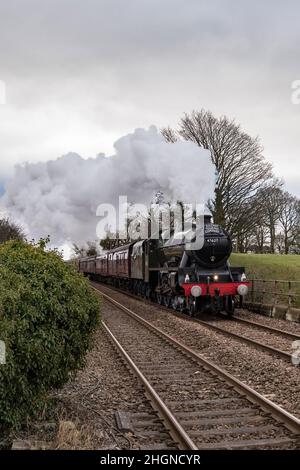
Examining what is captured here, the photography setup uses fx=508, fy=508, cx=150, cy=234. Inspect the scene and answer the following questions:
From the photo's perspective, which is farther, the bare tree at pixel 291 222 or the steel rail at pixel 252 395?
the bare tree at pixel 291 222

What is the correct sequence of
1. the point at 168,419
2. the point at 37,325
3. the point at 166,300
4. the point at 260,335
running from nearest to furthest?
the point at 37,325, the point at 168,419, the point at 260,335, the point at 166,300

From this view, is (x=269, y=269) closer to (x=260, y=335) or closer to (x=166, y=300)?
(x=166, y=300)

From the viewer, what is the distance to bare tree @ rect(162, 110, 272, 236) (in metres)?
33.2

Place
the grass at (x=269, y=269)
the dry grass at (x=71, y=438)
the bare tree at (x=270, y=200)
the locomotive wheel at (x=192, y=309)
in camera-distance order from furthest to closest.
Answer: the bare tree at (x=270, y=200) → the grass at (x=269, y=269) → the locomotive wheel at (x=192, y=309) → the dry grass at (x=71, y=438)

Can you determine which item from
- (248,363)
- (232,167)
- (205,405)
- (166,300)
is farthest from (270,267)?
(205,405)

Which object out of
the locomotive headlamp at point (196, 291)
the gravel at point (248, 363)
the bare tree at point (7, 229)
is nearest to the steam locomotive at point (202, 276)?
the locomotive headlamp at point (196, 291)

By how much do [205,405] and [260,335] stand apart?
5999mm

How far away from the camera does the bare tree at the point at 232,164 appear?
109ft

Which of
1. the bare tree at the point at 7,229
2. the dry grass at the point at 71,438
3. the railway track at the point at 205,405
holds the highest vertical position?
the bare tree at the point at 7,229

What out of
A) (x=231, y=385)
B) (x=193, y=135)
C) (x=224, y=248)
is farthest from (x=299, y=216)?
(x=231, y=385)

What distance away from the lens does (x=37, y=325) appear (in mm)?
5621

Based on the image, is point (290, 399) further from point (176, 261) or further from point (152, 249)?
point (152, 249)

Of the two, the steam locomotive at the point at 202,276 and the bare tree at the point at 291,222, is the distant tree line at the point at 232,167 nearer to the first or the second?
the steam locomotive at the point at 202,276

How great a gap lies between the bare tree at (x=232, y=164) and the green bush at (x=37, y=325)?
89.1 feet
